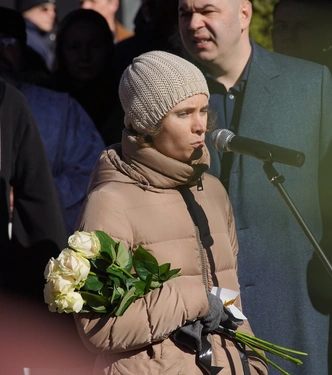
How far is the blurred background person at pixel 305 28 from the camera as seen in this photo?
223 inches

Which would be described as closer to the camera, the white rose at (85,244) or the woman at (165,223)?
the white rose at (85,244)

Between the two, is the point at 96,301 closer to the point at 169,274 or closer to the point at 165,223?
the point at 169,274

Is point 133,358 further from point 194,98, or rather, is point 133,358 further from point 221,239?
point 194,98

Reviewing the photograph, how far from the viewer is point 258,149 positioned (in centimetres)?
348

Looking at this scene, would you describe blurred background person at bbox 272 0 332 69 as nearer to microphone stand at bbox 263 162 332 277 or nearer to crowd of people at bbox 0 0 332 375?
crowd of people at bbox 0 0 332 375

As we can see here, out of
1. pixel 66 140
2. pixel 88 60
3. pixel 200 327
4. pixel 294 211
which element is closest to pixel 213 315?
pixel 200 327

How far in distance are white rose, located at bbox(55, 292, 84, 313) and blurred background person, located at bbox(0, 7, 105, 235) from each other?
195 cm

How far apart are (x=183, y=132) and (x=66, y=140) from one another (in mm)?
1858

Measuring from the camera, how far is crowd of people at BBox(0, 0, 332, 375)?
3.50 m

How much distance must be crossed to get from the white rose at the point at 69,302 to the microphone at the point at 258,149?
0.75 metres

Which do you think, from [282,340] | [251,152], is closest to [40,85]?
[282,340]

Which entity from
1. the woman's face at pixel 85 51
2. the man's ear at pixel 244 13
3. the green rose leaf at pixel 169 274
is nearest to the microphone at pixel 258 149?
the green rose leaf at pixel 169 274

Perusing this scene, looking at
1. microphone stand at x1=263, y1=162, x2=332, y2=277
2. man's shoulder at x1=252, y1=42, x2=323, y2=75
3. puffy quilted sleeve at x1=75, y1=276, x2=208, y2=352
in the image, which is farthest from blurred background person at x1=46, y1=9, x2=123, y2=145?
puffy quilted sleeve at x1=75, y1=276, x2=208, y2=352

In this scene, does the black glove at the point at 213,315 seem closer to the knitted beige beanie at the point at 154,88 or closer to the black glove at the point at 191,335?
the black glove at the point at 191,335
